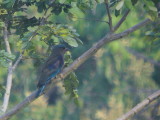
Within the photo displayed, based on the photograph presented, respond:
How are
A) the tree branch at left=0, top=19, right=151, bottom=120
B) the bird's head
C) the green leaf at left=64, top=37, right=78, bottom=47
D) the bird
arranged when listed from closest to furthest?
the tree branch at left=0, top=19, right=151, bottom=120 < the green leaf at left=64, top=37, right=78, bottom=47 < the bird < the bird's head

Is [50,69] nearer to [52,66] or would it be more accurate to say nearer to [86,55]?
[52,66]

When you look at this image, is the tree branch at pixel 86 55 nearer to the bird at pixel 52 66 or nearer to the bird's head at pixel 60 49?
the bird at pixel 52 66

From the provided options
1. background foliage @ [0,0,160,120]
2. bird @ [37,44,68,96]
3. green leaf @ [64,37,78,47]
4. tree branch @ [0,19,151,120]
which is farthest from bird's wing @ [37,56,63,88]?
tree branch @ [0,19,151,120]

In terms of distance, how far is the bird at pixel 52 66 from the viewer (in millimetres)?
6641

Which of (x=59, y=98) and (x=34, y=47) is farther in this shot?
(x=59, y=98)

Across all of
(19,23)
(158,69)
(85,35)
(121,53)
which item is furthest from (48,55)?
(85,35)

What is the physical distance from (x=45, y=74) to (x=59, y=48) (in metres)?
0.41

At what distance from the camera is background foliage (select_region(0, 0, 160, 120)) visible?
6.06 meters

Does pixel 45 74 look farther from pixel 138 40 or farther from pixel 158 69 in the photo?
pixel 138 40

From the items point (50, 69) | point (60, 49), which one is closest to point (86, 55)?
point (50, 69)

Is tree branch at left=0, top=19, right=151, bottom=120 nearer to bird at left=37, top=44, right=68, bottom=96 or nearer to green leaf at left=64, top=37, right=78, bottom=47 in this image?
green leaf at left=64, top=37, right=78, bottom=47

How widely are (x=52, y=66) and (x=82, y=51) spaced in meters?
14.9

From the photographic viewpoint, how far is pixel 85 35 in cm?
2294

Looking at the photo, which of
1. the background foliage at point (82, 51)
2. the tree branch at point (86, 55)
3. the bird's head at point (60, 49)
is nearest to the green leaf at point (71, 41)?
the background foliage at point (82, 51)
